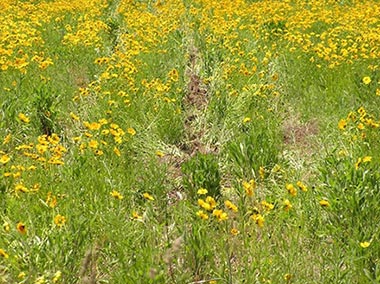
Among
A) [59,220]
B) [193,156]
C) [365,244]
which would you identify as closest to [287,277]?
[365,244]

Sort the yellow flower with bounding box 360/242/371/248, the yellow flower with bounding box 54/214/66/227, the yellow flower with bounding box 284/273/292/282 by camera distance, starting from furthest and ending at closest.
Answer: the yellow flower with bounding box 54/214/66/227, the yellow flower with bounding box 360/242/371/248, the yellow flower with bounding box 284/273/292/282

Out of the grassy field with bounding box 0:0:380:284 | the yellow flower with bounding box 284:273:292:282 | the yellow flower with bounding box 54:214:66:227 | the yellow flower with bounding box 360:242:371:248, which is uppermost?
the yellow flower with bounding box 54:214:66:227

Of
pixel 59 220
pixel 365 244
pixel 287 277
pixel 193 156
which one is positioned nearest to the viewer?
pixel 287 277

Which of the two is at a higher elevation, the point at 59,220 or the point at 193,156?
the point at 59,220

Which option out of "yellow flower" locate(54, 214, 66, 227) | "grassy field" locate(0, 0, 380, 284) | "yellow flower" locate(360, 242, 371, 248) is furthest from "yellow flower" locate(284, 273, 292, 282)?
"yellow flower" locate(54, 214, 66, 227)

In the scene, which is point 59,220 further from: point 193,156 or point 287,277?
point 193,156

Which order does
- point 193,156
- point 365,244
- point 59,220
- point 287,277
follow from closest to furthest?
1. point 287,277
2. point 365,244
3. point 59,220
4. point 193,156

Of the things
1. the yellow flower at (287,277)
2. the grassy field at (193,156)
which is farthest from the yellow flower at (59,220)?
the yellow flower at (287,277)

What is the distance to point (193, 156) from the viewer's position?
4.45 m

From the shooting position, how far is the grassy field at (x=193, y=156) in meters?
2.50

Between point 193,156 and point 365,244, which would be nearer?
point 365,244

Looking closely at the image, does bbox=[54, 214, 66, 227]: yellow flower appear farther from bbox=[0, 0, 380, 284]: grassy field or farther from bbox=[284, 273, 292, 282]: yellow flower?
bbox=[284, 273, 292, 282]: yellow flower

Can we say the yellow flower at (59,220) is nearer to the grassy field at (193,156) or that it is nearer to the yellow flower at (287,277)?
the grassy field at (193,156)

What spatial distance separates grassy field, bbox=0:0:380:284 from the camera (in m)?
2.50
